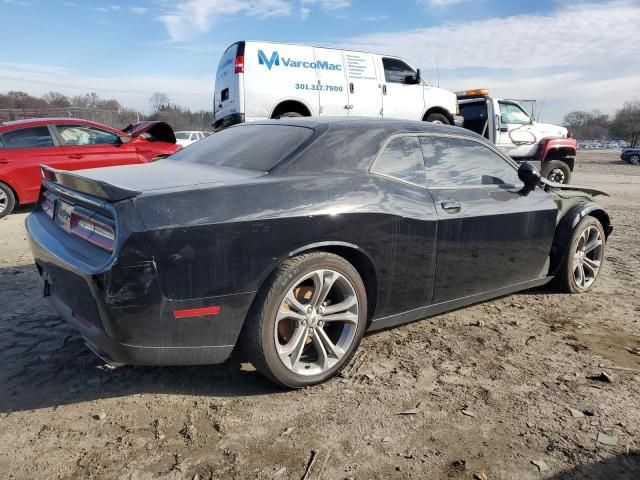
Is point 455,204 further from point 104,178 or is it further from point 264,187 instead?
point 104,178

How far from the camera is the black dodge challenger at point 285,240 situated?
224cm

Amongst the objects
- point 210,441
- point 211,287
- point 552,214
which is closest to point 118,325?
point 211,287

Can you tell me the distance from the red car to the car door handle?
6712 mm

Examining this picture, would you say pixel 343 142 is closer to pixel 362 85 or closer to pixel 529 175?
pixel 529 175

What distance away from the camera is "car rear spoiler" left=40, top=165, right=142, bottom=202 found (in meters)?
2.25

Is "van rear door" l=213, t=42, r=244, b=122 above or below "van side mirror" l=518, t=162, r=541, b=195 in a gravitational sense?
above

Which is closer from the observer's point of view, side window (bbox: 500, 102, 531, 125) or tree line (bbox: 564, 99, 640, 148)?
side window (bbox: 500, 102, 531, 125)

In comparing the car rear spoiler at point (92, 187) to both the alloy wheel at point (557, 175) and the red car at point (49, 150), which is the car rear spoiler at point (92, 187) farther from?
the alloy wheel at point (557, 175)

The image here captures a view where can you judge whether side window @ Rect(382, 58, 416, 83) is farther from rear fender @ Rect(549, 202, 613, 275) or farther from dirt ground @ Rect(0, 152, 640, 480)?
dirt ground @ Rect(0, 152, 640, 480)

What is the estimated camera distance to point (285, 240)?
8.13 feet

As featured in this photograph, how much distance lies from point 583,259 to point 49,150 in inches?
306

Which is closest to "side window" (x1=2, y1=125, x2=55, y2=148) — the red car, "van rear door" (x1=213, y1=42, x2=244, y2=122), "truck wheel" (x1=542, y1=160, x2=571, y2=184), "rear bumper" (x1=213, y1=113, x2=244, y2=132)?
the red car

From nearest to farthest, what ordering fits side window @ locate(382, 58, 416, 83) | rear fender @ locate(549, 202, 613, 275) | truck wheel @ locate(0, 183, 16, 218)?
rear fender @ locate(549, 202, 613, 275) < truck wheel @ locate(0, 183, 16, 218) < side window @ locate(382, 58, 416, 83)

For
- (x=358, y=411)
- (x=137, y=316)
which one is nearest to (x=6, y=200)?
(x=137, y=316)
